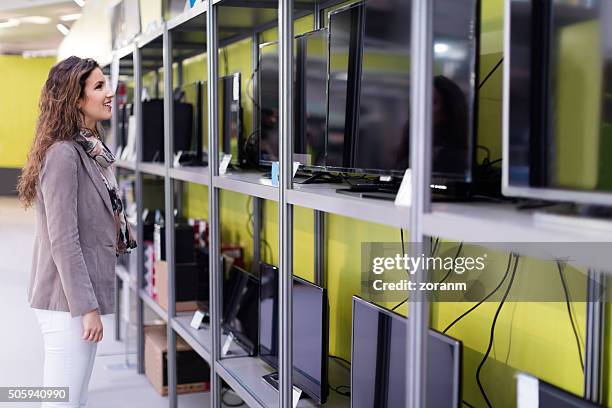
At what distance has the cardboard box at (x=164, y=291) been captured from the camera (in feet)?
11.5

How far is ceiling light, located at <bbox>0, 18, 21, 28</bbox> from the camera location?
1100cm

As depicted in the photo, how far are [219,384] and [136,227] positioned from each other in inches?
61.3

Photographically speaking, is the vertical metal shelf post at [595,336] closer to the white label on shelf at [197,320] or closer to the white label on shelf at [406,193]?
the white label on shelf at [406,193]

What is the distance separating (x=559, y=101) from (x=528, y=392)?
0.68 meters

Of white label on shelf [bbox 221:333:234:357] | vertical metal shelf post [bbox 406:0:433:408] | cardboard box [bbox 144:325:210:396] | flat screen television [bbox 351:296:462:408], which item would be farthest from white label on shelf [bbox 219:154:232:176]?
vertical metal shelf post [bbox 406:0:433:408]

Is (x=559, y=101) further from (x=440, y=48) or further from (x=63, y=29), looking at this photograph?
(x=63, y=29)

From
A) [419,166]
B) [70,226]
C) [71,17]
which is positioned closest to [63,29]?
[71,17]

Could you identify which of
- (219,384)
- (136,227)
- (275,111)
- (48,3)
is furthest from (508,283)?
(48,3)

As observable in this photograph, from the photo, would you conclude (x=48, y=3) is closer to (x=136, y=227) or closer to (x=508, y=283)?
(x=136, y=227)

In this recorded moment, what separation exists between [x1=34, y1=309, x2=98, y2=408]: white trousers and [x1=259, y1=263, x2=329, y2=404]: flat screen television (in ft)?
2.28

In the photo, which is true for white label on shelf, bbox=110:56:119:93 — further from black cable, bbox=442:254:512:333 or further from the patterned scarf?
black cable, bbox=442:254:512:333

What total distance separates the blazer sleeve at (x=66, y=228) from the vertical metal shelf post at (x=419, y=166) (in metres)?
1.28

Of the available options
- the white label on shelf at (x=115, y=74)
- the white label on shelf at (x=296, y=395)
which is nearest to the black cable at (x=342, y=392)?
the white label on shelf at (x=296, y=395)

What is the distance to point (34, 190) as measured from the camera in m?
2.38
